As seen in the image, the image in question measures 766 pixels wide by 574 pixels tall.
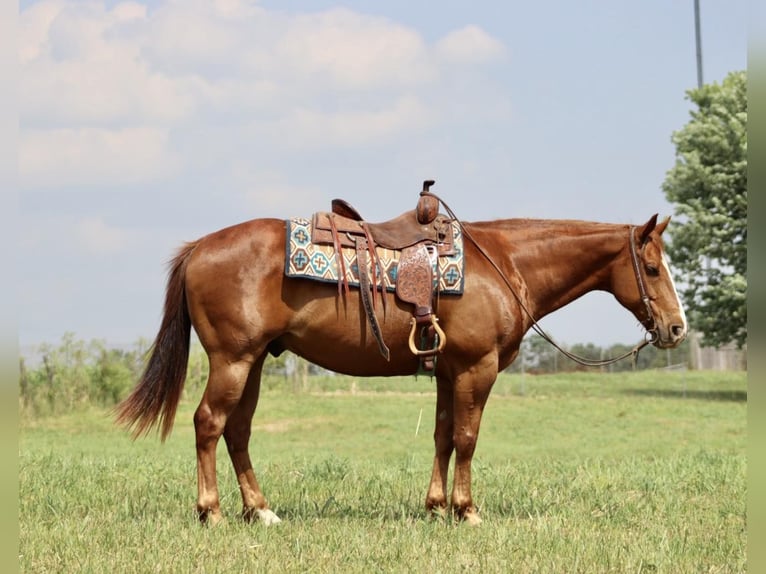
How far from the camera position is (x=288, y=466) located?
1009cm

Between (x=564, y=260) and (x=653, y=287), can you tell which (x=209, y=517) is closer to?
(x=564, y=260)

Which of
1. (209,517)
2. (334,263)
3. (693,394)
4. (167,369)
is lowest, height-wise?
(693,394)

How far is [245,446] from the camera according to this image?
23.3 feet

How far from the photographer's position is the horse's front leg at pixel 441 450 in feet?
23.5

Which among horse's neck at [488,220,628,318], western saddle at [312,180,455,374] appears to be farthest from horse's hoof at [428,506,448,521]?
→ horse's neck at [488,220,628,318]

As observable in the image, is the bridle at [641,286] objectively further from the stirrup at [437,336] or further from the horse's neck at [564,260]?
the stirrup at [437,336]

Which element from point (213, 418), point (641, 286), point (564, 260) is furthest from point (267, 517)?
point (641, 286)

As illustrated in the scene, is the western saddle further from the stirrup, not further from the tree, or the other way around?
the tree

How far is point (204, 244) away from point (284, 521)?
2.19 meters

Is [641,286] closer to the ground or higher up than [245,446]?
higher up

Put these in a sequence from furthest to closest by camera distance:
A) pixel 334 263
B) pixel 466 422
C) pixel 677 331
A: 1. pixel 677 331
2. pixel 466 422
3. pixel 334 263

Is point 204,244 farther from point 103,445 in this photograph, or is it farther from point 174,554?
point 103,445

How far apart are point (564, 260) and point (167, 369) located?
3335 mm

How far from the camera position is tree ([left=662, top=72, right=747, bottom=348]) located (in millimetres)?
27578
